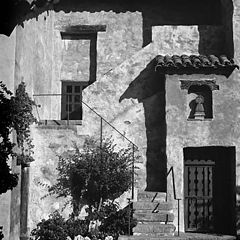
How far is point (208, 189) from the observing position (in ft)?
48.5

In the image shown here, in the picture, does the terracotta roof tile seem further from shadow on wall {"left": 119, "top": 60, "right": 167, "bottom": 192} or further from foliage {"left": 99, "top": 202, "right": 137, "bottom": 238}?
foliage {"left": 99, "top": 202, "right": 137, "bottom": 238}

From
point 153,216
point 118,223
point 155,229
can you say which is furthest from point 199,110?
point 118,223

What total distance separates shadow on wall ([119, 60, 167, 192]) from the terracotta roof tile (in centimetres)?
57

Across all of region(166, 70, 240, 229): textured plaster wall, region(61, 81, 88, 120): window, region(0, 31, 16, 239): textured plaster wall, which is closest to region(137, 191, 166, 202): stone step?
region(166, 70, 240, 229): textured plaster wall

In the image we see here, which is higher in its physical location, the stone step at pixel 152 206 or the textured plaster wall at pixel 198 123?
the textured plaster wall at pixel 198 123

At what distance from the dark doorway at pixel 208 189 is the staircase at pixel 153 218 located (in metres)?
1.16

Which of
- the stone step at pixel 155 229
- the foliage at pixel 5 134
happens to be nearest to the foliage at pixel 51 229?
the stone step at pixel 155 229

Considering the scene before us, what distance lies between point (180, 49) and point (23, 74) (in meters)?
5.52

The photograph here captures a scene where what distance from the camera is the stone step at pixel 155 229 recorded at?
12929 millimetres

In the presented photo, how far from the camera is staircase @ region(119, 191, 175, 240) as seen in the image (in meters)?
12.9

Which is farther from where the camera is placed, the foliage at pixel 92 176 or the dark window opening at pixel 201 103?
the dark window opening at pixel 201 103

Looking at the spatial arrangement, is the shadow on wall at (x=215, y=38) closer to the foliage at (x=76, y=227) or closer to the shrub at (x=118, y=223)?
the shrub at (x=118, y=223)

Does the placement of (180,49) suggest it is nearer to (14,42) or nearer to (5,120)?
(14,42)

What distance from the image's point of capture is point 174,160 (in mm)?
14469
